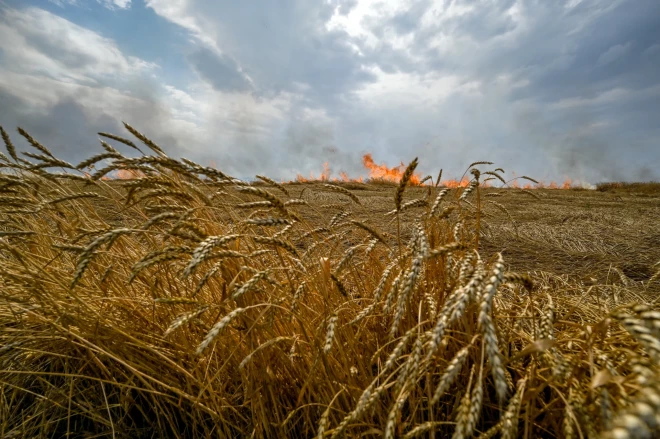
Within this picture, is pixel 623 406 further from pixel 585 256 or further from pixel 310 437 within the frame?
pixel 585 256

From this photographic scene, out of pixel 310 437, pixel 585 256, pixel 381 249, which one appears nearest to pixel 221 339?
pixel 310 437

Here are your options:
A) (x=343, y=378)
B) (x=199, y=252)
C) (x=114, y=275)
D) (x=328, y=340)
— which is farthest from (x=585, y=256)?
(x=114, y=275)

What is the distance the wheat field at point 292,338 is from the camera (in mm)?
701

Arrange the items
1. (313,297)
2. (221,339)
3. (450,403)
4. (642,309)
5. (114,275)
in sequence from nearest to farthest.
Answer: (642,309), (450,403), (221,339), (313,297), (114,275)

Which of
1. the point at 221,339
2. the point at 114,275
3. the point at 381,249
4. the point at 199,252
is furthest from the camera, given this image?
the point at 381,249

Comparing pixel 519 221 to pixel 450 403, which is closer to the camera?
pixel 450 403

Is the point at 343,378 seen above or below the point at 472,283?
below

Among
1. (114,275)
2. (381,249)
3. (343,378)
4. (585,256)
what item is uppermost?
(585,256)

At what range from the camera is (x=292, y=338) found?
3.08 feet

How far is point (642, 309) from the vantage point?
0.54 m

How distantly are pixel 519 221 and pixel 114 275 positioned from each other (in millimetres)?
4318

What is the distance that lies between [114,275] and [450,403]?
1.56m

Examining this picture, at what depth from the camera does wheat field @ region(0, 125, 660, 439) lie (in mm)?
701

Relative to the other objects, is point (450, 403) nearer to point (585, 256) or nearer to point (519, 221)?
point (585, 256)
